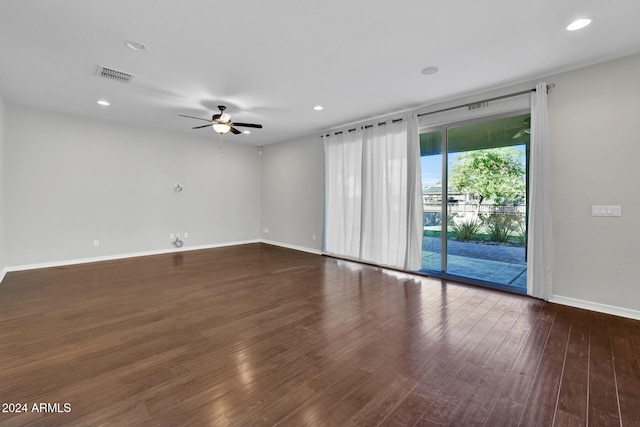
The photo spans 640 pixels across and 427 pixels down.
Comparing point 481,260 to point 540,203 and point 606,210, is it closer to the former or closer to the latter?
point 540,203

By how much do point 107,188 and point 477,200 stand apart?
22.6ft


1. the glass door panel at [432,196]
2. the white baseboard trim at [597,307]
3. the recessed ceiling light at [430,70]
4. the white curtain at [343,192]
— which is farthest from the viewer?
the white curtain at [343,192]

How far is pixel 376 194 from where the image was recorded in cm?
526

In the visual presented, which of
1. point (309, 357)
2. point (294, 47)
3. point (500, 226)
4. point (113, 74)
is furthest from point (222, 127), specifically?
point (500, 226)

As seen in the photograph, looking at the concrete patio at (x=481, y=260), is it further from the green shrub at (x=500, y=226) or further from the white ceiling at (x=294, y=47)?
the white ceiling at (x=294, y=47)

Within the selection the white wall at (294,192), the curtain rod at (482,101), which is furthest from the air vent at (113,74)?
the curtain rod at (482,101)

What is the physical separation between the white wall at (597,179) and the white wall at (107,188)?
673 cm

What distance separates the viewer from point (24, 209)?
483cm

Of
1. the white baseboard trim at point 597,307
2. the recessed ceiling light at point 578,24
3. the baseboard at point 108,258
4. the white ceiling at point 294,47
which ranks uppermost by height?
the white ceiling at point 294,47

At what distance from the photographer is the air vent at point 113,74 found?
3.35 metres

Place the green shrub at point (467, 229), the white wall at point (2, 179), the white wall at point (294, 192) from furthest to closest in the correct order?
the white wall at point (294, 192) < the green shrub at point (467, 229) < the white wall at point (2, 179)

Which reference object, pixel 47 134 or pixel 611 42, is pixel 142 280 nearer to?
pixel 47 134

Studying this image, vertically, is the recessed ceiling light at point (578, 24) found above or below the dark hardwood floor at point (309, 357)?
above

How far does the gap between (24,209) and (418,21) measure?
6637 mm
